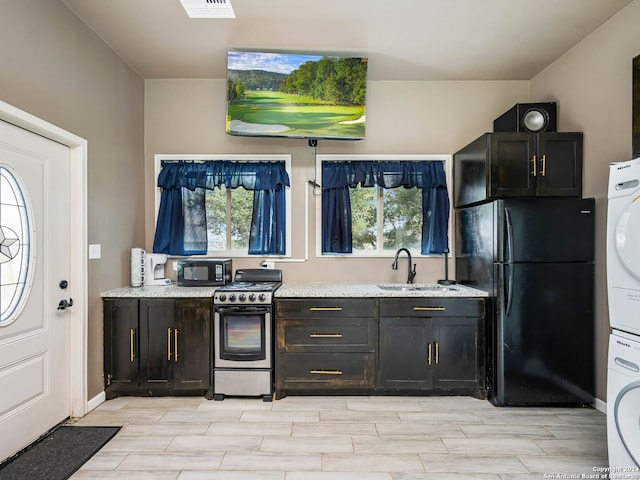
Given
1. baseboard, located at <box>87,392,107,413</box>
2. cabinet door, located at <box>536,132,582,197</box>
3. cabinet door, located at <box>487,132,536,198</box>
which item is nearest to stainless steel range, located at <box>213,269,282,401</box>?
baseboard, located at <box>87,392,107,413</box>

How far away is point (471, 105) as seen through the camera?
3990 millimetres

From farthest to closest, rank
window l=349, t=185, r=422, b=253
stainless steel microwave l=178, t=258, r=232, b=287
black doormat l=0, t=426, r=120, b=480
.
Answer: window l=349, t=185, r=422, b=253
stainless steel microwave l=178, t=258, r=232, b=287
black doormat l=0, t=426, r=120, b=480

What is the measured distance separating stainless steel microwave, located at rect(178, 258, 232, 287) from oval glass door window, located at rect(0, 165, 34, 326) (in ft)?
4.18

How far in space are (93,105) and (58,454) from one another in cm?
262

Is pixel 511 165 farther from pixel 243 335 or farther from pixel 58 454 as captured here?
pixel 58 454

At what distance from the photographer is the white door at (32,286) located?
7.57 feet

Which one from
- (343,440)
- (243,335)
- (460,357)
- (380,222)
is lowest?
(343,440)

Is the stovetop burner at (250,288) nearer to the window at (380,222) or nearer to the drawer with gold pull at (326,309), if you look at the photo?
the drawer with gold pull at (326,309)

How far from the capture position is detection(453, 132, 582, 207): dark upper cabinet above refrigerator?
313 centimetres

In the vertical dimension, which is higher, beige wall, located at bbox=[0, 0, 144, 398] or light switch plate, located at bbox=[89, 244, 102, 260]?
beige wall, located at bbox=[0, 0, 144, 398]

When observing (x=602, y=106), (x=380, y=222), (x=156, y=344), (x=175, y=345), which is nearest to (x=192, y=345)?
(x=175, y=345)

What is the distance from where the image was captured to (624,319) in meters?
1.94

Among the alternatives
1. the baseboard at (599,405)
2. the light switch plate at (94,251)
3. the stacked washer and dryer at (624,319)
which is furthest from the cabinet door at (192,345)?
the baseboard at (599,405)

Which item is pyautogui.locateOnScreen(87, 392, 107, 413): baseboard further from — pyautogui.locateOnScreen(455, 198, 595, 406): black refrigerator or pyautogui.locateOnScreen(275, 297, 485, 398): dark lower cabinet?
pyautogui.locateOnScreen(455, 198, 595, 406): black refrigerator
